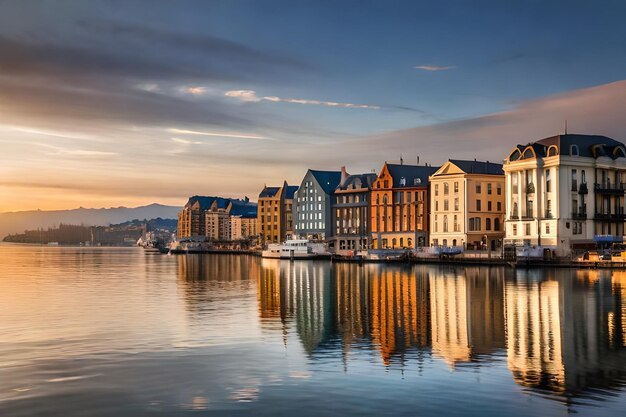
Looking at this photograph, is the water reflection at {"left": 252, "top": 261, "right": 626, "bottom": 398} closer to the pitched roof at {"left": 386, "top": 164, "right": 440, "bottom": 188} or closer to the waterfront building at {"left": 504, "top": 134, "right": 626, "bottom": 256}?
the waterfront building at {"left": 504, "top": 134, "right": 626, "bottom": 256}

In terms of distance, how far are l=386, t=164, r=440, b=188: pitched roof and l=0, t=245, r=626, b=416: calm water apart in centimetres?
10546

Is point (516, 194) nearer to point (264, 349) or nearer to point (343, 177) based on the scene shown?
point (343, 177)

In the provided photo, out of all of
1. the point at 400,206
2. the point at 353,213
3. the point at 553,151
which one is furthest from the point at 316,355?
the point at 353,213


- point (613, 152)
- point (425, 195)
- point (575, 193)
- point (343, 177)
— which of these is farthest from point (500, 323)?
point (343, 177)

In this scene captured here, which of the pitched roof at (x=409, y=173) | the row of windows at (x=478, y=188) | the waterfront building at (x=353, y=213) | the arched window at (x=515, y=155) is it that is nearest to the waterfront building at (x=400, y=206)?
the pitched roof at (x=409, y=173)

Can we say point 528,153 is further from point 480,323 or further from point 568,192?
point 480,323

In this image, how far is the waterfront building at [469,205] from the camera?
472 ft

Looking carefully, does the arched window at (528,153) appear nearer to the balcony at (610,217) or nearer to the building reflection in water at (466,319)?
the balcony at (610,217)

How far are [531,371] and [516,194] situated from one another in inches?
4016

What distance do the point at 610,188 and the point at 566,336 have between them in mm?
92499

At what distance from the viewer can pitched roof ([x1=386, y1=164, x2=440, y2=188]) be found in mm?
167000

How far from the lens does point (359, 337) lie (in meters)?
37.8

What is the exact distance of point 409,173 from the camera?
168500 millimetres

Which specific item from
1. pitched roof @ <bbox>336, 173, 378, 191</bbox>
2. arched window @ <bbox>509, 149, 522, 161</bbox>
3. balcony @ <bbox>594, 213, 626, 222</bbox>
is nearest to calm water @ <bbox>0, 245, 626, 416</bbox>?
balcony @ <bbox>594, 213, 626, 222</bbox>
